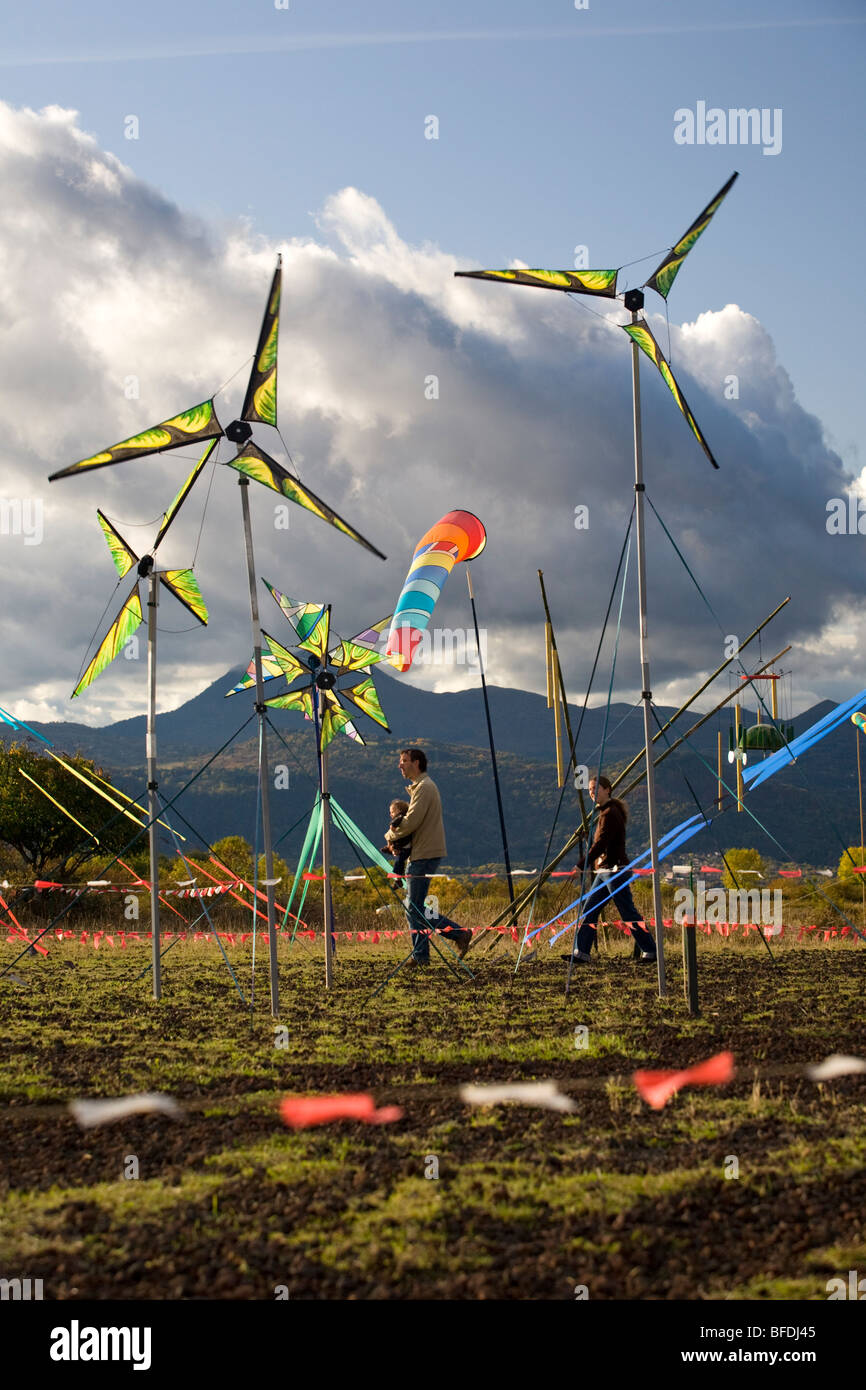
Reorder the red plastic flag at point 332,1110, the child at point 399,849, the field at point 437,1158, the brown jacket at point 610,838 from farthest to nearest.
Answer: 1. the child at point 399,849
2. the brown jacket at point 610,838
3. the red plastic flag at point 332,1110
4. the field at point 437,1158

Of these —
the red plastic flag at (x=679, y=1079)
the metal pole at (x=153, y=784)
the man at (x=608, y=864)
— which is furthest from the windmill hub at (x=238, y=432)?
the red plastic flag at (x=679, y=1079)

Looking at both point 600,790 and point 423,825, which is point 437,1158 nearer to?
point 423,825

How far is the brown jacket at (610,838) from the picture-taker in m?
10.1

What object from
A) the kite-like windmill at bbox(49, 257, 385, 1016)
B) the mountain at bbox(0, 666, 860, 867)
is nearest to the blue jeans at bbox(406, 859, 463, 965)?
the kite-like windmill at bbox(49, 257, 385, 1016)

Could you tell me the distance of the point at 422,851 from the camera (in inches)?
410

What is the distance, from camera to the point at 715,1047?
638 cm

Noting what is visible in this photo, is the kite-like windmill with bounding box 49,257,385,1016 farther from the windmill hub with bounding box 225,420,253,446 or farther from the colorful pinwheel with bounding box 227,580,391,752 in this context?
the colorful pinwheel with bounding box 227,580,391,752

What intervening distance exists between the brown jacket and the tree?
57.7 feet

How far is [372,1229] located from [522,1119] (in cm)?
155

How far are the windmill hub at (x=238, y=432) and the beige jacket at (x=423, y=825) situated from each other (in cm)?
398

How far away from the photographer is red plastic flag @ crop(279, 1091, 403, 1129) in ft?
16.5

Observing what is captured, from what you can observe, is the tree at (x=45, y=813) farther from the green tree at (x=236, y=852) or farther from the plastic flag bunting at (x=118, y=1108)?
the plastic flag bunting at (x=118, y=1108)
